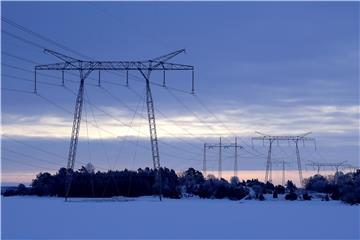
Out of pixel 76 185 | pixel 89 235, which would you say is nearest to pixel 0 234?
pixel 89 235

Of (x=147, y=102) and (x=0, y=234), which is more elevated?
(x=147, y=102)

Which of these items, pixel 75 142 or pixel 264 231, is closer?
pixel 264 231

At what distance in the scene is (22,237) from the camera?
25656mm

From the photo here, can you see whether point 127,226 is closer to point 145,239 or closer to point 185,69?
point 145,239

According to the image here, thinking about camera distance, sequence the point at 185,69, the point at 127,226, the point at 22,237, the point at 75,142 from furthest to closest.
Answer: the point at 75,142 → the point at 185,69 → the point at 127,226 → the point at 22,237

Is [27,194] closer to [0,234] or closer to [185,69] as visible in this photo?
[185,69]

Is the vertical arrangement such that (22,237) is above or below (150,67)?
below

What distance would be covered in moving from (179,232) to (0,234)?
745 cm

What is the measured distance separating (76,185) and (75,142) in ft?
128

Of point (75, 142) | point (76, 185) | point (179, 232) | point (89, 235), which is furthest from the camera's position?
point (76, 185)

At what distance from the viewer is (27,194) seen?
10412 cm

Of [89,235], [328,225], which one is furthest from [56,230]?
[328,225]

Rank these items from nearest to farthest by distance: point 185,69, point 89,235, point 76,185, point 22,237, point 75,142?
point 22,237 → point 89,235 → point 185,69 → point 75,142 → point 76,185

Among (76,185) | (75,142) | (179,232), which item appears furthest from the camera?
(76,185)
